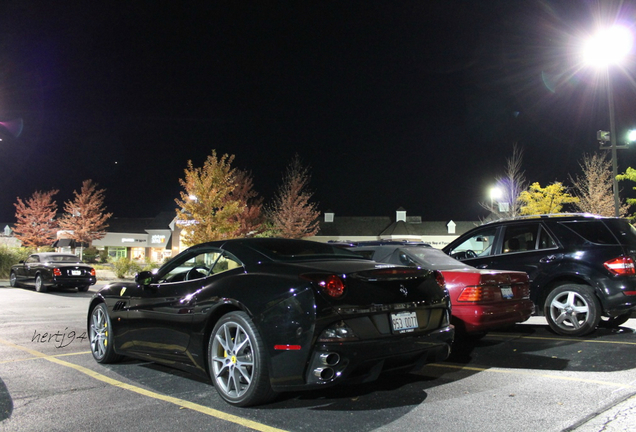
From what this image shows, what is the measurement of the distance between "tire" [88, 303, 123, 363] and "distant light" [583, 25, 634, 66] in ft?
48.9

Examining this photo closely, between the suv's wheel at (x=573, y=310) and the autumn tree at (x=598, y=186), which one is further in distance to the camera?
the autumn tree at (x=598, y=186)

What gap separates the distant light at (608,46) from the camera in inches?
534

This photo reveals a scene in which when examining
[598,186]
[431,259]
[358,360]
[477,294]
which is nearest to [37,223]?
[598,186]

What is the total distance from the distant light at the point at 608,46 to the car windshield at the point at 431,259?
10547 mm

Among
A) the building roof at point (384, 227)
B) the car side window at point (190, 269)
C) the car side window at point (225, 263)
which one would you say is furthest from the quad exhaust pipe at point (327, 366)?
the building roof at point (384, 227)

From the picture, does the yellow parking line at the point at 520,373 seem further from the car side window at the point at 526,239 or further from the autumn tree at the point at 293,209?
the autumn tree at the point at 293,209

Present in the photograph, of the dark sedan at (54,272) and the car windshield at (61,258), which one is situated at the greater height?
the car windshield at (61,258)

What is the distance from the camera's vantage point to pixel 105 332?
561 centimetres

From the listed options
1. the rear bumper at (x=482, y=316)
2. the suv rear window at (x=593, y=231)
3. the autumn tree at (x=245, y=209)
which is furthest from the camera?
the autumn tree at (x=245, y=209)

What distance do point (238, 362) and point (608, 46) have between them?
14.8 meters

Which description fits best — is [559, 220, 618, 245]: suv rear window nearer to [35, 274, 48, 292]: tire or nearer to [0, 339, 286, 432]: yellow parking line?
[0, 339, 286, 432]: yellow parking line

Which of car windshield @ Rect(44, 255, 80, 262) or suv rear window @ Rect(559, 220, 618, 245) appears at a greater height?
suv rear window @ Rect(559, 220, 618, 245)

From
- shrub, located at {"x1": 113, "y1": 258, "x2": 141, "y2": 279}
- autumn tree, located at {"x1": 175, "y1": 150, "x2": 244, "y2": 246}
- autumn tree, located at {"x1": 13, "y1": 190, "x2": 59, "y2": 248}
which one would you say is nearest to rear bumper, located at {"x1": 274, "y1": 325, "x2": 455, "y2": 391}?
autumn tree, located at {"x1": 175, "y1": 150, "x2": 244, "y2": 246}

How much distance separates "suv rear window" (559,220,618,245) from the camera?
23.0 ft
